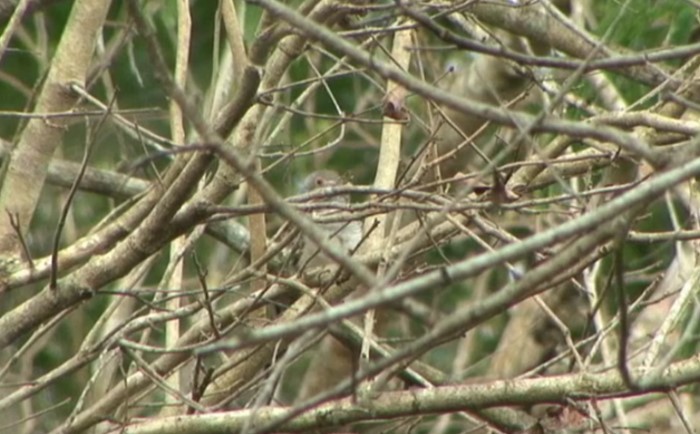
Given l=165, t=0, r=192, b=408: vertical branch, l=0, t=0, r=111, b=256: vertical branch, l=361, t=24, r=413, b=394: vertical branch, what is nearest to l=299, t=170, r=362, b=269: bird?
l=361, t=24, r=413, b=394: vertical branch

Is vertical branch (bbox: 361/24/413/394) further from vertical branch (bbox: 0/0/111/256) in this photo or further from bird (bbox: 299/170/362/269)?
vertical branch (bbox: 0/0/111/256)

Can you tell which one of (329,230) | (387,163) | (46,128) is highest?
(329,230)

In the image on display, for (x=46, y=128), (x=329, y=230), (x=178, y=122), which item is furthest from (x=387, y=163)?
(x=329, y=230)

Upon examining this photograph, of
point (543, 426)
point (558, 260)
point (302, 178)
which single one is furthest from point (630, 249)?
point (558, 260)

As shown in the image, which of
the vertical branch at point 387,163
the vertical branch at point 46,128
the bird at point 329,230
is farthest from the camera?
the bird at point 329,230

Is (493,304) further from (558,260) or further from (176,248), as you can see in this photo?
(176,248)

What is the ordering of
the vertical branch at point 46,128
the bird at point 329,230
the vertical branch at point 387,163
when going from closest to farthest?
1. the vertical branch at point 46,128
2. the vertical branch at point 387,163
3. the bird at point 329,230

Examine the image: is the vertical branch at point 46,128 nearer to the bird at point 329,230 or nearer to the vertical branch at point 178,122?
the vertical branch at point 178,122

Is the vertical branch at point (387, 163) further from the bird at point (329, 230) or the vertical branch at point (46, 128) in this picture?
Answer: the vertical branch at point (46, 128)

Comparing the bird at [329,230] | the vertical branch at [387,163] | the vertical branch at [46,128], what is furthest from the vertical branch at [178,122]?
the vertical branch at [387,163]

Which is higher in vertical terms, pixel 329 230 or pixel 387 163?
pixel 329 230

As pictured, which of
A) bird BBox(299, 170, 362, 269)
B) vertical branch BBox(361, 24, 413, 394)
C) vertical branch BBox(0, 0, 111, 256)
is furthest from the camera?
bird BBox(299, 170, 362, 269)

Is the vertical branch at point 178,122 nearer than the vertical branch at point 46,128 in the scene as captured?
No

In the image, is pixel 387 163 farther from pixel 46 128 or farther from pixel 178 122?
pixel 46 128
